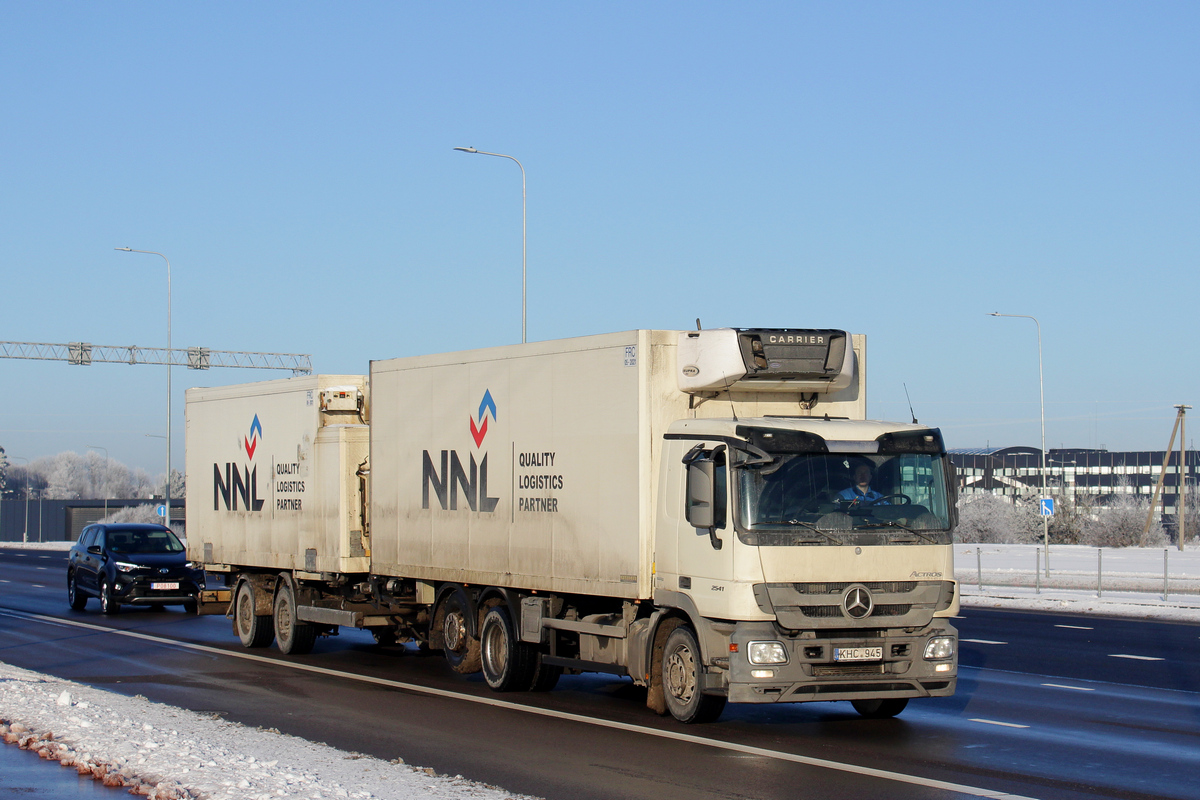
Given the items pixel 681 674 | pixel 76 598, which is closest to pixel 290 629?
pixel 681 674

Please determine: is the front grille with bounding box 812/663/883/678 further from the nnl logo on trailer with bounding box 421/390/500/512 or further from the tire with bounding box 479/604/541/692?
the nnl logo on trailer with bounding box 421/390/500/512

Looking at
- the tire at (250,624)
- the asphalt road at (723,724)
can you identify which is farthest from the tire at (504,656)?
the tire at (250,624)

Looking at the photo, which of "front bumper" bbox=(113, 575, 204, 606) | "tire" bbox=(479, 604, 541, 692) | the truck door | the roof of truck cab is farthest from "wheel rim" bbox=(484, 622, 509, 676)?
"front bumper" bbox=(113, 575, 204, 606)

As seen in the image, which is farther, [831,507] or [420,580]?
[420,580]

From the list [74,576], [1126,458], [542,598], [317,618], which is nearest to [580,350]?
[542,598]

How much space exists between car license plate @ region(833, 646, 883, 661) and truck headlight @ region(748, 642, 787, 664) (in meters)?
0.45

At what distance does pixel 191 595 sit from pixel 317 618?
999 centimetres

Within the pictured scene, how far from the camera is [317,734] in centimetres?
1082

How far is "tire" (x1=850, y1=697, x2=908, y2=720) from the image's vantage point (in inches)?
466

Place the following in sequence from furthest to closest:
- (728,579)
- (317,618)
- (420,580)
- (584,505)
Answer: (317,618)
(420,580)
(584,505)
(728,579)

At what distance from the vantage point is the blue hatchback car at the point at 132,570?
2542 cm

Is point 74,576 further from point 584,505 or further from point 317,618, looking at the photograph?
point 584,505

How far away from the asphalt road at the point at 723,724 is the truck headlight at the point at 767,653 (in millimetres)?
665

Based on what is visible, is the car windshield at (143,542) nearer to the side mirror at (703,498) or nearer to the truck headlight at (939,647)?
the side mirror at (703,498)
